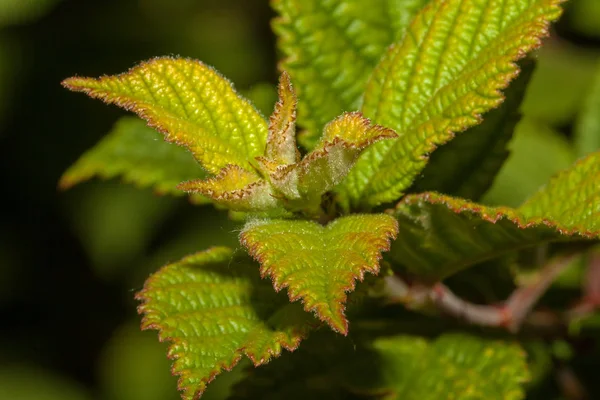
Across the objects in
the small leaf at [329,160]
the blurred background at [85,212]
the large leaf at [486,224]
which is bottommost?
the blurred background at [85,212]

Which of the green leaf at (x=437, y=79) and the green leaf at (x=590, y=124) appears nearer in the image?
the green leaf at (x=437, y=79)

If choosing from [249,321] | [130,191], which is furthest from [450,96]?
[130,191]

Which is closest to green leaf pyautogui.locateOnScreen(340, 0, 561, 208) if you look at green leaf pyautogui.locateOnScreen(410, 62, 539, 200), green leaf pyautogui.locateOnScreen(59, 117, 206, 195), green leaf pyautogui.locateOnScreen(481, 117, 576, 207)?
green leaf pyautogui.locateOnScreen(410, 62, 539, 200)

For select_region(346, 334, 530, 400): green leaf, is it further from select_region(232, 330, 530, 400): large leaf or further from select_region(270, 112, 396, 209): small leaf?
select_region(270, 112, 396, 209): small leaf

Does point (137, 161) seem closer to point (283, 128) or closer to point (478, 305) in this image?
point (283, 128)

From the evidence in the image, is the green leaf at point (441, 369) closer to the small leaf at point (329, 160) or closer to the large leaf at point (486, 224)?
the large leaf at point (486, 224)

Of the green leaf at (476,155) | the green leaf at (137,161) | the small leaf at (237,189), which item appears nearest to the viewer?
the small leaf at (237,189)

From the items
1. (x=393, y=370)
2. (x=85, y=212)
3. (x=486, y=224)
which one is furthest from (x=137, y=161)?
(x=85, y=212)

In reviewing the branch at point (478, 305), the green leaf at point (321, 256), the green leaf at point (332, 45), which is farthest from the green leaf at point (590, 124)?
the green leaf at point (321, 256)
